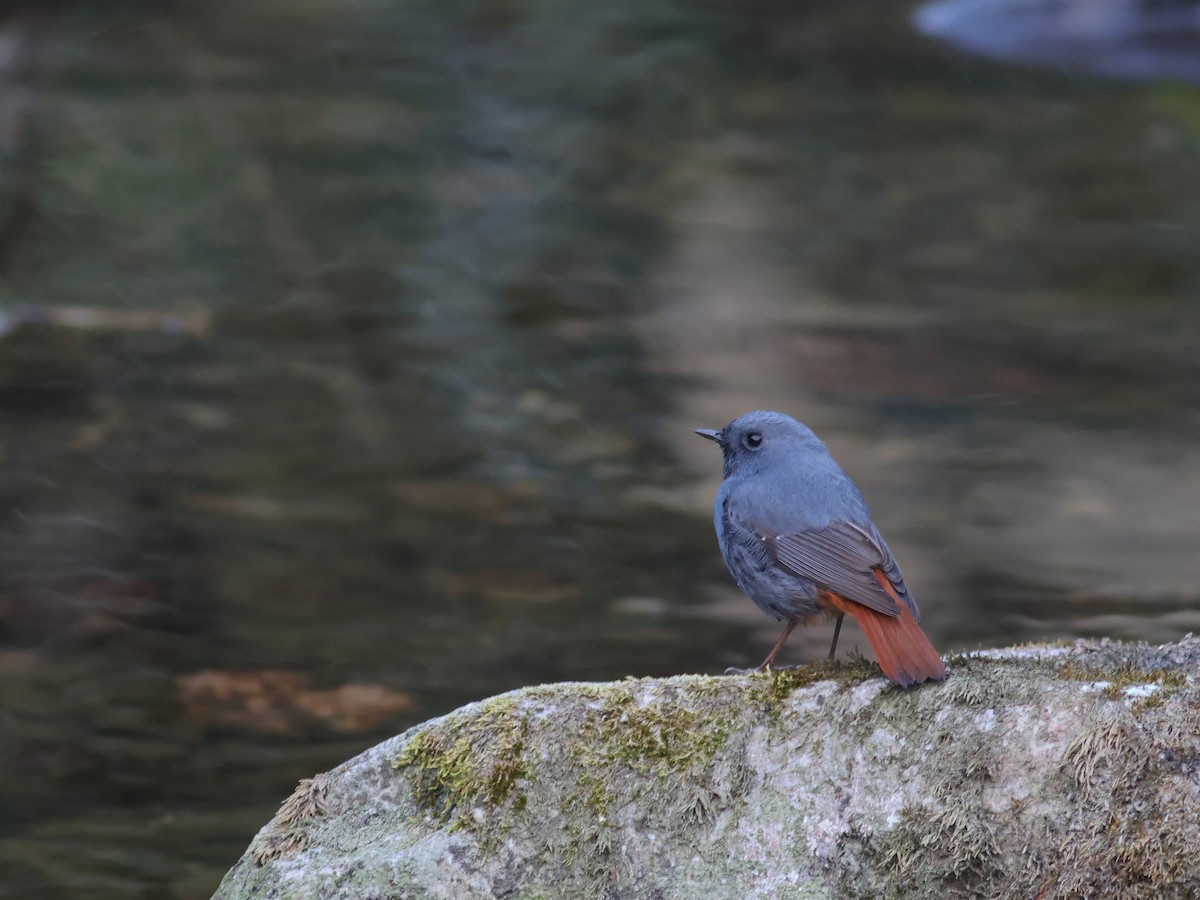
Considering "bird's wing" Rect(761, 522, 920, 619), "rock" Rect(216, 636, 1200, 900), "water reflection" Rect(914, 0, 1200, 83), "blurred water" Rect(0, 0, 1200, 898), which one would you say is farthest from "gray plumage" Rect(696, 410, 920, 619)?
"water reflection" Rect(914, 0, 1200, 83)

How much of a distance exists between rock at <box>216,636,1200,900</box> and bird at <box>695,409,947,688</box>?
0.29 meters

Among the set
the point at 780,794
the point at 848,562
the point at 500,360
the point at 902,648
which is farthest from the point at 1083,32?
the point at 780,794

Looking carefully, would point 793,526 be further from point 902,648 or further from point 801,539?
point 902,648

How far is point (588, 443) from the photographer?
412 inches

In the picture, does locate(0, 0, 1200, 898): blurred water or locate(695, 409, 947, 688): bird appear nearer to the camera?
locate(695, 409, 947, 688): bird

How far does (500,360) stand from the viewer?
11.5m

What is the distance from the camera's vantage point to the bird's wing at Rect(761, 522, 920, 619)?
372cm

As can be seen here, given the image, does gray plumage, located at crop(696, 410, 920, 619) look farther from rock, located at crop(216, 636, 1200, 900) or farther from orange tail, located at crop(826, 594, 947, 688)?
rock, located at crop(216, 636, 1200, 900)

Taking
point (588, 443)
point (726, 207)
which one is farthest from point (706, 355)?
point (726, 207)

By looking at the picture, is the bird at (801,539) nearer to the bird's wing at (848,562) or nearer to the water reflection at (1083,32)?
the bird's wing at (848,562)

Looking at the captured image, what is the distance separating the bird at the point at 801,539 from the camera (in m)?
3.71

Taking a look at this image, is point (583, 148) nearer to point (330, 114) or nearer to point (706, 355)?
point (330, 114)

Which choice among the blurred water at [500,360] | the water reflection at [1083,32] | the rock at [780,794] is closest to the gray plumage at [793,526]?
the rock at [780,794]

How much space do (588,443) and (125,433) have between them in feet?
12.4
